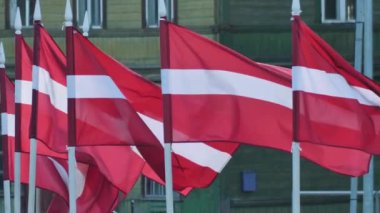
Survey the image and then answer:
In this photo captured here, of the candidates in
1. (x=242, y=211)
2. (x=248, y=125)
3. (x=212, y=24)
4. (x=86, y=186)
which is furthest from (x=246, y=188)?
(x=248, y=125)

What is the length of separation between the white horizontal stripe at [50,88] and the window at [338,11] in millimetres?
10358

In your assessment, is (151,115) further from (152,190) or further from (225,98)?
(152,190)

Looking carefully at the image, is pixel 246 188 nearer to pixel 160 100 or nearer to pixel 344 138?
pixel 160 100

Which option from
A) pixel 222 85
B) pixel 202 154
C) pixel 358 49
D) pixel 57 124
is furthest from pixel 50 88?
pixel 358 49

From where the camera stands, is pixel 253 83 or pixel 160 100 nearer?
pixel 253 83

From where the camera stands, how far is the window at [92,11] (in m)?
24.3

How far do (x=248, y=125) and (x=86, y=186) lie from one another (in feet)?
8.74

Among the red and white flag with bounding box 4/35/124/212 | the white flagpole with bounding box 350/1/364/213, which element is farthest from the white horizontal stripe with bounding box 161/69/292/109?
the white flagpole with bounding box 350/1/364/213

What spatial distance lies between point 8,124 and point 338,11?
972cm

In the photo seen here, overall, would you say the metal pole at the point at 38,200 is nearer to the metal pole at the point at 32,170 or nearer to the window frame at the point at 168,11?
Answer: the metal pole at the point at 32,170

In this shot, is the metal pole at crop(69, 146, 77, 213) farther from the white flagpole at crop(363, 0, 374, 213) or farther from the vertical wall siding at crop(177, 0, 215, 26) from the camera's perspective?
the vertical wall siding at crop(177, 0, 215, 26)

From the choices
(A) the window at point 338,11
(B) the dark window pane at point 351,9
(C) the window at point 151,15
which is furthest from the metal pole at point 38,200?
(B) the dark window pane at point 351,9

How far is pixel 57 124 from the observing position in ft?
47.9

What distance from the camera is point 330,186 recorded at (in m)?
24.7
